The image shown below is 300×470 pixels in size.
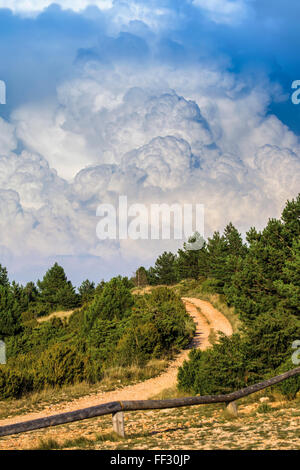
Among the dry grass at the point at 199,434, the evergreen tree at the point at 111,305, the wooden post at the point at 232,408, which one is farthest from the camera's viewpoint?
the evergreen tree at the point at 111,305

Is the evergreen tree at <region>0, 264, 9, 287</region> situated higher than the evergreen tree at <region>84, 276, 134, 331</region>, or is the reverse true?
the evergreen tree at <region>0, 264, 9, 287</region>

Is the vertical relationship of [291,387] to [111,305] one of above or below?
below

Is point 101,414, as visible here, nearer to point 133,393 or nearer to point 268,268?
point 133,393

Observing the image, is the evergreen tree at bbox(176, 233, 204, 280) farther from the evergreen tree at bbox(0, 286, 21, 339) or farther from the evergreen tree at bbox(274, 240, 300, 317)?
the evergreen tree at bbox(274, 240, 300, 317)

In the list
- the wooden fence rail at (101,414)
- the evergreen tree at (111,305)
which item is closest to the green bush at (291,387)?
the wooden fence rail at (101,414)

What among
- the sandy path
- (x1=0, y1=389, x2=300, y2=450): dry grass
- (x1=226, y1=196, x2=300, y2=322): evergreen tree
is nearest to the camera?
(x1=0, y1=389, x2=300, y2=450): dry grass

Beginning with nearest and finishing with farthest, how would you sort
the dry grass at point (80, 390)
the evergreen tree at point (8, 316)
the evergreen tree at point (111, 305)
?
the dry grass at point (80, 390) → the evergreen tree at point (111, 305) → the evergreen tree at point (8, 316)

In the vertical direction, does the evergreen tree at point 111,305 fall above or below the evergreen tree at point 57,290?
below

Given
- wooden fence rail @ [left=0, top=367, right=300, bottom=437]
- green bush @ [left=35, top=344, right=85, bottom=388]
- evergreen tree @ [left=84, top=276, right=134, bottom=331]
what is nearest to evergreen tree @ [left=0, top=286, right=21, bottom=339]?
evergreen tree @ [left=84, top=276, right=134, bottom=331]

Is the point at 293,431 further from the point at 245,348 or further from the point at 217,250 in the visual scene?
the point at 217,250

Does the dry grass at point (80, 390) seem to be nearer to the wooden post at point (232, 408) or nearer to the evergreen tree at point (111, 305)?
the evergreen tree at point (111, 305)

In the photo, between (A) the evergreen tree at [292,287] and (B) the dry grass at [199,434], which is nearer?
(B) the dry grass at [199,434]

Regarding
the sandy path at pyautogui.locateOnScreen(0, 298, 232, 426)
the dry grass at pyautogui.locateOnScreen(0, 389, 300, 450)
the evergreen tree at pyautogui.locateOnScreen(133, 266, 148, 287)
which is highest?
the evergreen tree at pyautogui.locateOnScreen(133, 266, 148, 287)

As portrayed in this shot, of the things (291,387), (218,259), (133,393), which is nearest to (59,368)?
(133,393)
